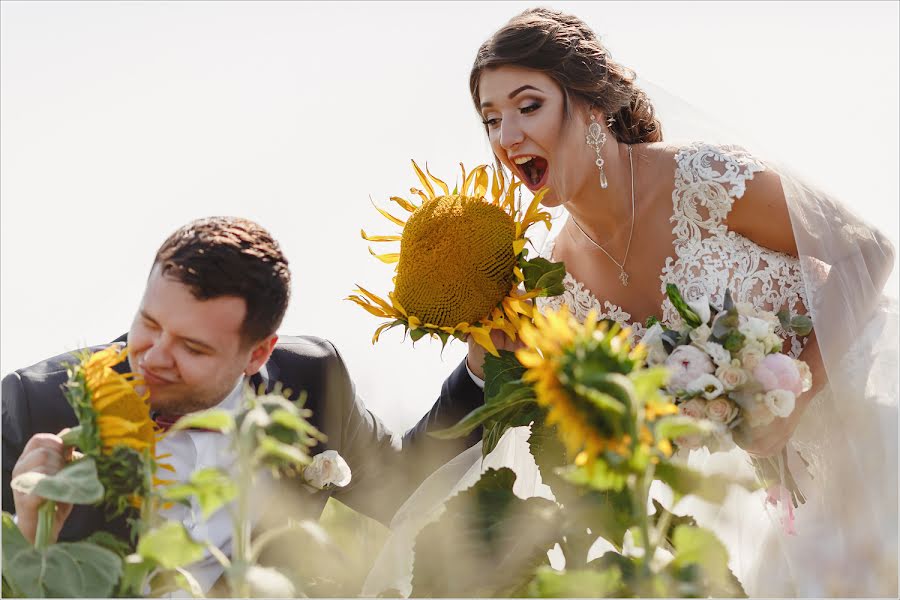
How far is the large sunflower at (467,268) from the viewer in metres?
2.63

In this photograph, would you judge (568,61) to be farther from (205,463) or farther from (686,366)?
(205,463)

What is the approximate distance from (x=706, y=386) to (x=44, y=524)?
1.36m

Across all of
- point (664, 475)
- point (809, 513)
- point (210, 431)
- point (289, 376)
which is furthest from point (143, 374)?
point (809, 513)

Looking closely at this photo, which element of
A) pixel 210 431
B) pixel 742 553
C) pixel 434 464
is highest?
pixel 210 431

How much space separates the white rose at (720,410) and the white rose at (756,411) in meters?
0.03

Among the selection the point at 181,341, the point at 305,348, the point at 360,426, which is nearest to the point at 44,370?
the point at 305,348

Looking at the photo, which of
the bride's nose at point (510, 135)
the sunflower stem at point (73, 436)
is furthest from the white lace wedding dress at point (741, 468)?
the sunflower stem at point (73, 436)

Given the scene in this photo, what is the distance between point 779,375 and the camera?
213cm

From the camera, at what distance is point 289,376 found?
298 cm

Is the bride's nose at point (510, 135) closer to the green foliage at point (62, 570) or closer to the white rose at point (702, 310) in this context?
the white rose at point (702, 310)

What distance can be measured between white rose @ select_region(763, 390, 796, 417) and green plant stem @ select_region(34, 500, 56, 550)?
58.2 inches

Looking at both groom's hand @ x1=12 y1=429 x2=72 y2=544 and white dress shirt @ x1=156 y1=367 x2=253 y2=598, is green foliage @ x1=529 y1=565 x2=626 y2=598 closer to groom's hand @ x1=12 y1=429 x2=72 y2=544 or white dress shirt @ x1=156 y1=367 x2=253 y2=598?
groom's hand @ x1=12 y1=429 x2=72 y2=544

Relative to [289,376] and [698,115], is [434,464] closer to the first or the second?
[289,376]

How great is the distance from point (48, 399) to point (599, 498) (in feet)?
5.38
